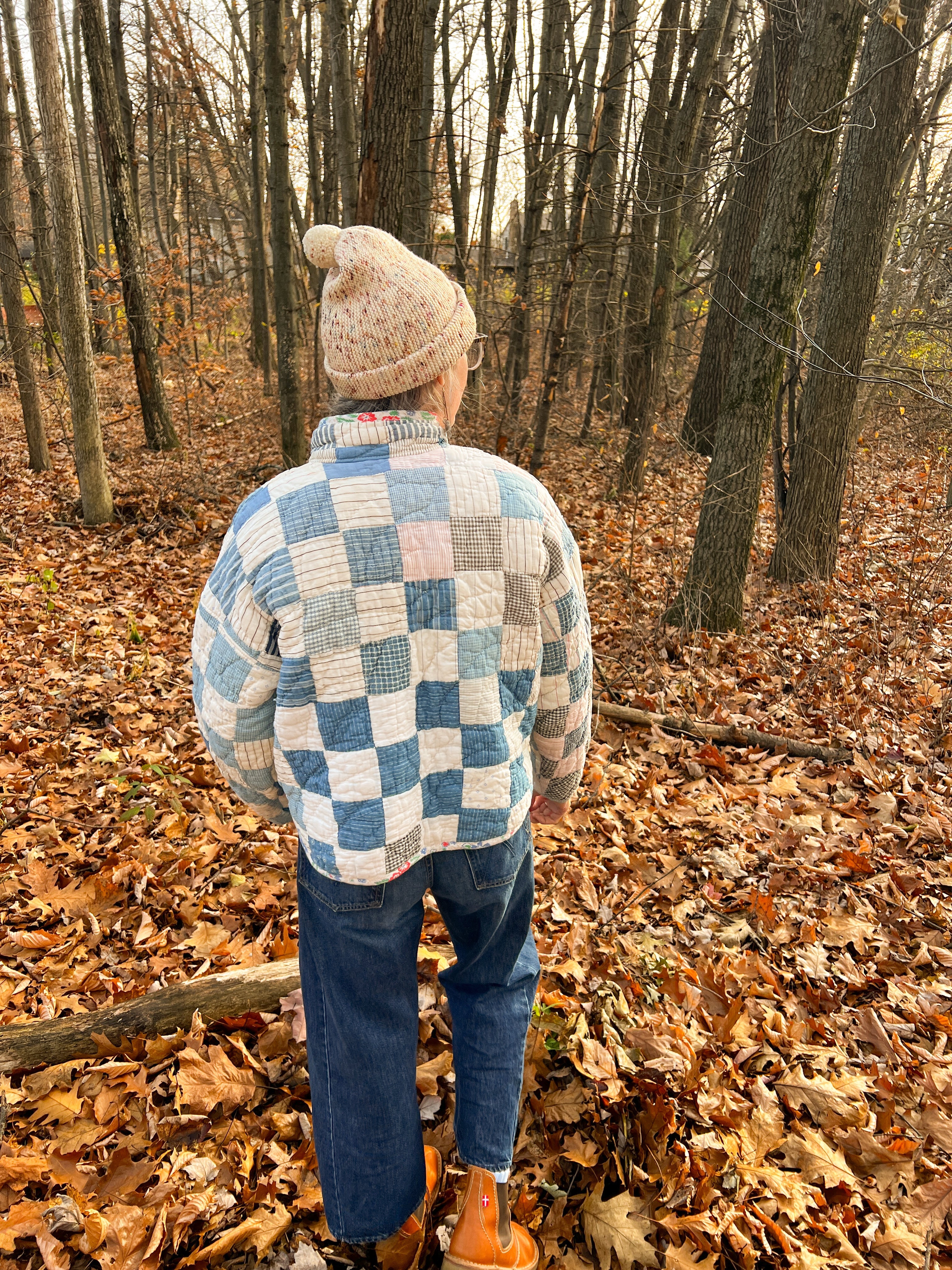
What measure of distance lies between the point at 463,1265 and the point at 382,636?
1551 millimetres

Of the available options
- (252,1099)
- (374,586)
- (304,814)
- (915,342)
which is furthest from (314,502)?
(915,342)

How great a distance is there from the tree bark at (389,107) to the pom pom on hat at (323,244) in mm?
4165

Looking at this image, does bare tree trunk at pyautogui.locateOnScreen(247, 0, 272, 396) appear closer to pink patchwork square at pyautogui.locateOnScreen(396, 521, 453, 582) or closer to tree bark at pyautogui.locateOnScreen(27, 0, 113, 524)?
tree bark at pyautogui.locateOnScreen(27, 0, 113, 524)

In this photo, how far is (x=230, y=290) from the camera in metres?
19.6

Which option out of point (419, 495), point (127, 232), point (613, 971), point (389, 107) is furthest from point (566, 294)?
point (419, 495)

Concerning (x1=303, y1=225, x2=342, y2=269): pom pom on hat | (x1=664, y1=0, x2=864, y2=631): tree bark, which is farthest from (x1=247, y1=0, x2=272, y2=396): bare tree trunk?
(x1=303, y1=225, x2=342, y2=269): pom pom on hat

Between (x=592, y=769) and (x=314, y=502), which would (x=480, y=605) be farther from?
(x=592, y=769)

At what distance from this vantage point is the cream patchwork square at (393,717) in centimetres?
149

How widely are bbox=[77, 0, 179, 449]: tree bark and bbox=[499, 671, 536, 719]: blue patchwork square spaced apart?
10415 millimetres

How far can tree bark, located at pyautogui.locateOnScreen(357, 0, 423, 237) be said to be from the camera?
5.19 meters

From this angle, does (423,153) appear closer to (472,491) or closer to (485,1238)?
(472,491)

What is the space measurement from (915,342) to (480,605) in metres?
12.7

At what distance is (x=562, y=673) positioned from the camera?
178 cm

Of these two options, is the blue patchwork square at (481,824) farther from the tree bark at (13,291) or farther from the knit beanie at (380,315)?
the tree bark at (13,291)
